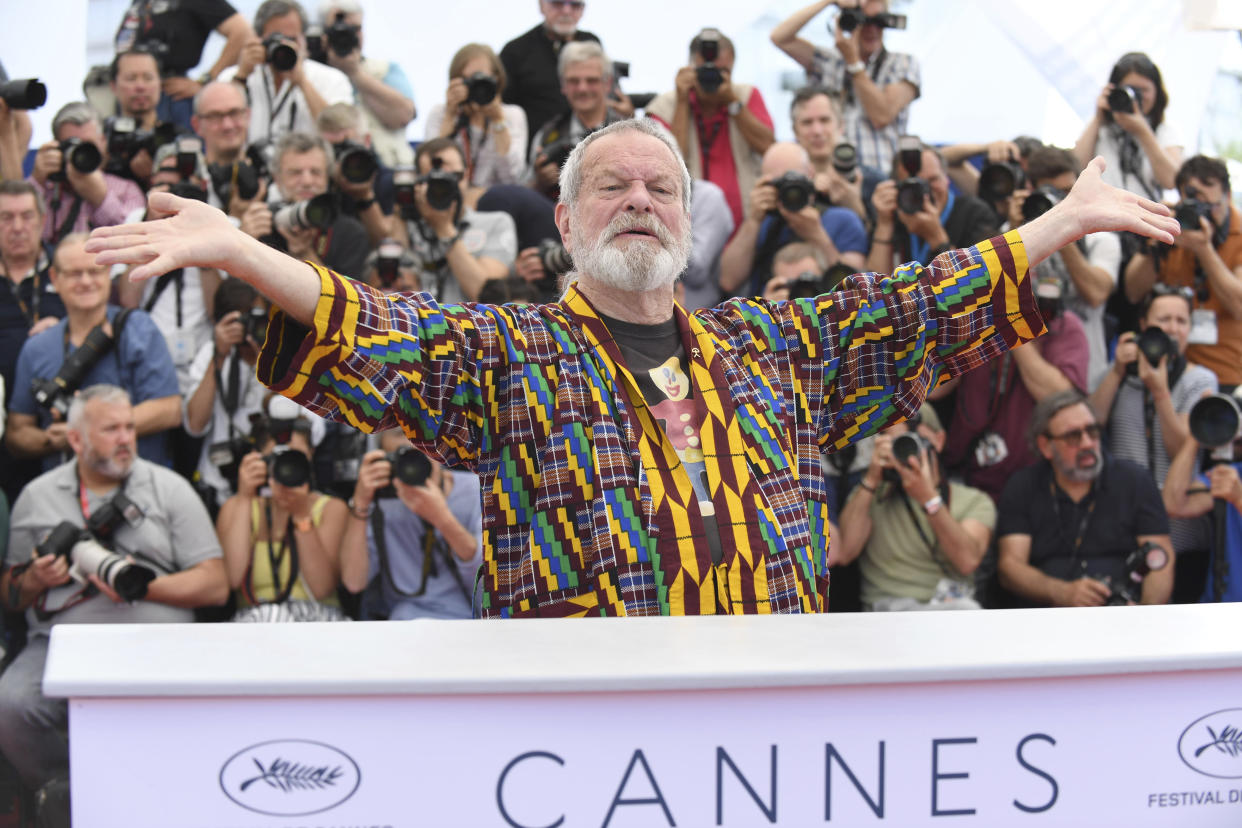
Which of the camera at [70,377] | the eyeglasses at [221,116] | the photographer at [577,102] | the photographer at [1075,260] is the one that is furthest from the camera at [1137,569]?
the eyeglasses at [221,116]

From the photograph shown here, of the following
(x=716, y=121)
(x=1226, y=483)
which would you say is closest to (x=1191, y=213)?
(x=1226, y=483)

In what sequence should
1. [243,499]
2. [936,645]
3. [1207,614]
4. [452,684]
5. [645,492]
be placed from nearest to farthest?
[452,684]
[936,645]
[1207,614]
[645,492]
[243,499]

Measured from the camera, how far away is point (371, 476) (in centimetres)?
460

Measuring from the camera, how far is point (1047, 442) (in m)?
4.99

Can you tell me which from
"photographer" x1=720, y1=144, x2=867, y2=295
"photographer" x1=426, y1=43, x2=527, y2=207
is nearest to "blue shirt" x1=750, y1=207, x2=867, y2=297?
"photographer" x1=720, y1=144, x2=867, y2=295

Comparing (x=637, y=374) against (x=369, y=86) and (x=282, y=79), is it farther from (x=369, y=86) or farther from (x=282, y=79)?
(x=369, y=86)

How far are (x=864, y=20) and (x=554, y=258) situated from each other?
224 cm

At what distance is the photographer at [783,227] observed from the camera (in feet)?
17.3

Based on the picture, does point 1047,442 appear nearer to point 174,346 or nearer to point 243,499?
point 243,499

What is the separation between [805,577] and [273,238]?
3.39m

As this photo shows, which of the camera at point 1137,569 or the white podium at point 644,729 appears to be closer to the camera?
the white podium at point 644,729

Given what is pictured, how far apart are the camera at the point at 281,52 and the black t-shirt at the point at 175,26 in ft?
2.89

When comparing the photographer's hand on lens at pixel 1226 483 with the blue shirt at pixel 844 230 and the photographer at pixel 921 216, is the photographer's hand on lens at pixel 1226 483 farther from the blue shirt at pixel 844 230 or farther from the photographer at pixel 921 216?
the blue shirt at pixel 844 230

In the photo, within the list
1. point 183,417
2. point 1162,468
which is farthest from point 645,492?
point 1162,468
